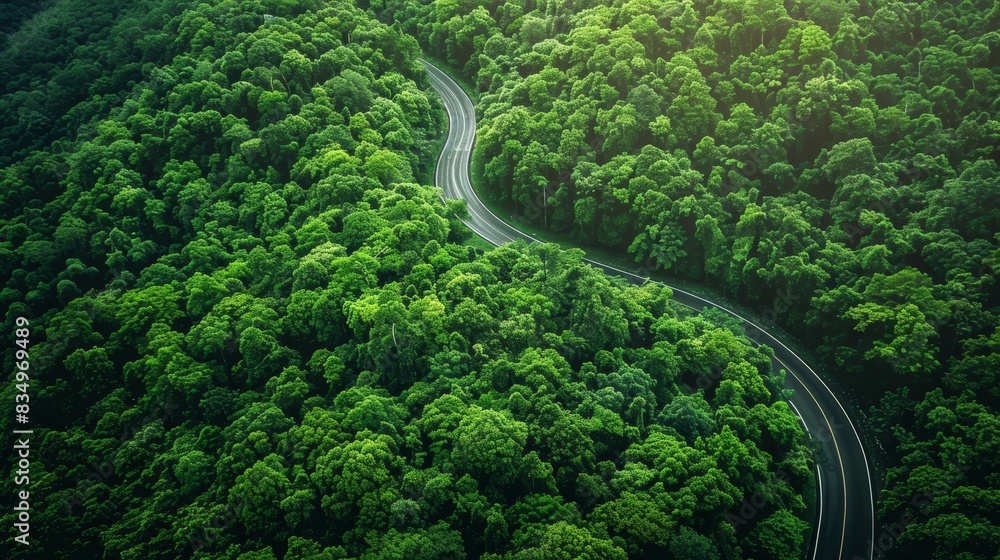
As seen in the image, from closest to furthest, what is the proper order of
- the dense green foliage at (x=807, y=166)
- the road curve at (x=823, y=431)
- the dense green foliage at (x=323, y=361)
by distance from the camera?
the dense green foliage at (x=323, y=361) < the road curve at (x=823, y=431) < the dense green foliage at (x=807, y=166)

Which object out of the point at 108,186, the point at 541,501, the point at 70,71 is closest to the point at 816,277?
the point at 541,501

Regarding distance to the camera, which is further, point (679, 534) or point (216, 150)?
point (216, 150)

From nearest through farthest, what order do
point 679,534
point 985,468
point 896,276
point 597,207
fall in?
1. point 679,534
2. point 985,468
3. point 896,276
4. point 597,207

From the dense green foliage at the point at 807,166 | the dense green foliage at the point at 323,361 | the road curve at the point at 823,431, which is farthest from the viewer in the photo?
the dense green foliage at the point at 807,166

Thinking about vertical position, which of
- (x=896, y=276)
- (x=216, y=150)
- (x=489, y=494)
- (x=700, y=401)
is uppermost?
(x=896, y=276)

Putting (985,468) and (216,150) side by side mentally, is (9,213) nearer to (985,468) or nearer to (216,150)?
(216,150)

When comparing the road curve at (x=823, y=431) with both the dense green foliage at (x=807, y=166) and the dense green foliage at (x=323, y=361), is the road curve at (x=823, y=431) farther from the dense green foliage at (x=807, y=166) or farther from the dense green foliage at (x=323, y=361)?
the dense green foliage at (x=323, y=361)

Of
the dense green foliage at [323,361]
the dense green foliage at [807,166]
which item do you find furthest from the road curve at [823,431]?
the dense green foliage at [323,361]

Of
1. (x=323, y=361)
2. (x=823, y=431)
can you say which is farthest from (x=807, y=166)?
(x=323, y=361)
